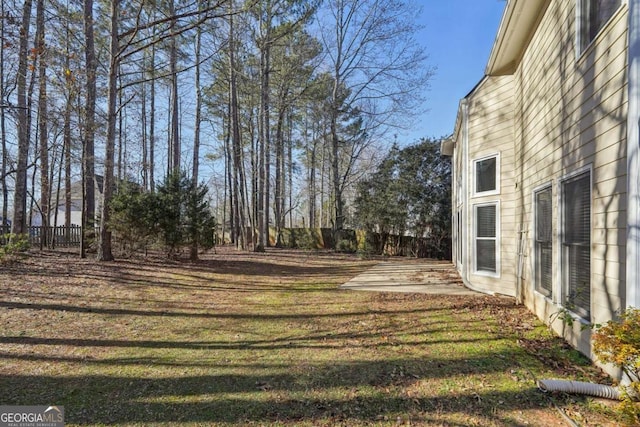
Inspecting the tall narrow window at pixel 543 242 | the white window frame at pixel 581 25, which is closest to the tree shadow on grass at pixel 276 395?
the tall narrow window at pixel 543 242

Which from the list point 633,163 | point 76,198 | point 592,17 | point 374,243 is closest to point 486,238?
point 592,17

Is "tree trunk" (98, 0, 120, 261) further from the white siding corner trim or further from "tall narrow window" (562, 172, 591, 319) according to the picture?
the white siding corner trim

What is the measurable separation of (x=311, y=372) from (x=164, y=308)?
3112mm

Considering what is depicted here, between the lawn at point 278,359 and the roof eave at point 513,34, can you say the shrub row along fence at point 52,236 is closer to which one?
the lawn at point 278,359

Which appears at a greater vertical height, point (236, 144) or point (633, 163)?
point (236, 144)

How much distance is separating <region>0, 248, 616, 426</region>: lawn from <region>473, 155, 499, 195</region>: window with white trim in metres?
2.05

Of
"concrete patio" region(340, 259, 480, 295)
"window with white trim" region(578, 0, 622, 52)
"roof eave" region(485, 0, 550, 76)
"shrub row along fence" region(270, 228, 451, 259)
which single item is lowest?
"concrete patio" region(340, 259, 480, 295)

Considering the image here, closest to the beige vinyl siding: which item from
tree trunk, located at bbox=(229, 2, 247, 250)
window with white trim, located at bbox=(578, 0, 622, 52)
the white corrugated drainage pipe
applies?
window with white trim, located at bbox=(578, 0, 622, 52)

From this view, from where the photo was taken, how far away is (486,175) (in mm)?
6461

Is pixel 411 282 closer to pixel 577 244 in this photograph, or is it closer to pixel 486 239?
pixel 486 239

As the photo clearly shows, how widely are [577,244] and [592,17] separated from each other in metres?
2.29

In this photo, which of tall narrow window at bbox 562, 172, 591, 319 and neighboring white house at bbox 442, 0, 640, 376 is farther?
tall narrow window at bbox 562, 172, 591, 319

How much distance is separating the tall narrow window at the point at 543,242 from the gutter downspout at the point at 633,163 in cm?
180

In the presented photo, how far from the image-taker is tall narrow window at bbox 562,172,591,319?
3.25 metres
